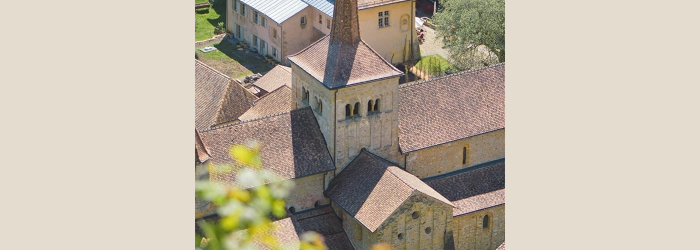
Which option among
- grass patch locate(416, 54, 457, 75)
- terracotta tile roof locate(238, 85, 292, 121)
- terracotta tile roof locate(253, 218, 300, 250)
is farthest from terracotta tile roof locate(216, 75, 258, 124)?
grass patch locate(416, 54, 457, 75)

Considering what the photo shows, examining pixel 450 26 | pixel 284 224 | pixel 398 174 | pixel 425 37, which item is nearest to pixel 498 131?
pixel 398 174

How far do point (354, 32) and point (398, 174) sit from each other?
606cm

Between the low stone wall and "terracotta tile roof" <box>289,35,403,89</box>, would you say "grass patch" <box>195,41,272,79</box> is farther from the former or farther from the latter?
"terracotta tile roof" <box>289,35,403,89</box>

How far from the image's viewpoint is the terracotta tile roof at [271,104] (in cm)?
6462

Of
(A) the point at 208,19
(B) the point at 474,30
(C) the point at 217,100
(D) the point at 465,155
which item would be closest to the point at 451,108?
(D) the point at 465,155

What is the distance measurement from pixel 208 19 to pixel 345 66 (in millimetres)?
32387

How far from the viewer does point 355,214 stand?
189ft

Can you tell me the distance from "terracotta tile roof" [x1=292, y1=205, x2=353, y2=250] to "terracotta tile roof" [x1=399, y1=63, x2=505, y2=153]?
170 inches

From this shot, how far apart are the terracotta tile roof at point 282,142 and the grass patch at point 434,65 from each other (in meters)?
22.2

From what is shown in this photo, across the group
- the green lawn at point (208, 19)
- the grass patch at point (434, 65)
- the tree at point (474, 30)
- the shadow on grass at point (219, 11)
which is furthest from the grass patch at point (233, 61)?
the tree at point (474, 30)

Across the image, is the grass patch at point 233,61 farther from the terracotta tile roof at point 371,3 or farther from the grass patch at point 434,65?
the grass patch at point 434,65

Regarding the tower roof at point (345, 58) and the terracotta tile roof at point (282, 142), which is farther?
the tower roof at point (345, 58)

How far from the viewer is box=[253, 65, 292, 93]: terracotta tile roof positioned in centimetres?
7112

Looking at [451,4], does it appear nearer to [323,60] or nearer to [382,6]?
[382,6]
